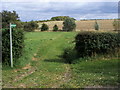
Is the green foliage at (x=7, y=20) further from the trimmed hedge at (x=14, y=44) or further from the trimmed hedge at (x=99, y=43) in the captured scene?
the trimmed hedge at (x=99, y=43)

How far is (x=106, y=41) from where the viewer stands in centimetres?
1397

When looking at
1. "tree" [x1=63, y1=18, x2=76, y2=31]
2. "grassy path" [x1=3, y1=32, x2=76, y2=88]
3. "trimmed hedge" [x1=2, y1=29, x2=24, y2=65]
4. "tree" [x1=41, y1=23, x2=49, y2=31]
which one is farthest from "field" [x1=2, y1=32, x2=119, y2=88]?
"tree" [x1=41, y1=23, x2=49, y2=31]

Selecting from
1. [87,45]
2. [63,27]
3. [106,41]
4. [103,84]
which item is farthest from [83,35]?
[63,27]

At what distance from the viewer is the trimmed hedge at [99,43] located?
1390 cm

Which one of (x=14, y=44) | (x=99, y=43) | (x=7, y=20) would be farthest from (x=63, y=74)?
(x=7, y=20)

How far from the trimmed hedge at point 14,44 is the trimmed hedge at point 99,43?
15.5ft

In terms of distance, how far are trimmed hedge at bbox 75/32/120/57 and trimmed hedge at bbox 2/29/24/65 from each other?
4726mm

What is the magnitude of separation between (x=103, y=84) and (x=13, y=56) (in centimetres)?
663

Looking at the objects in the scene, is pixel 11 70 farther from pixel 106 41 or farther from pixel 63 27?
pixel 63 27

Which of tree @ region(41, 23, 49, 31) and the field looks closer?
the field

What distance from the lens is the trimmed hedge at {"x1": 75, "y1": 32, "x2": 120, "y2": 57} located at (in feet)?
45.6

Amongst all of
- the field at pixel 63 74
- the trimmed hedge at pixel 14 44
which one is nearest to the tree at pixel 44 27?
the field at pixel 63 74

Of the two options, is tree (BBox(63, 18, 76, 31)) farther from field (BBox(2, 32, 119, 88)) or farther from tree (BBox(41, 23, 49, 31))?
field (BBox(2, 32, 119, 88))

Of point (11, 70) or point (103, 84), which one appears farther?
point (11, 70)
